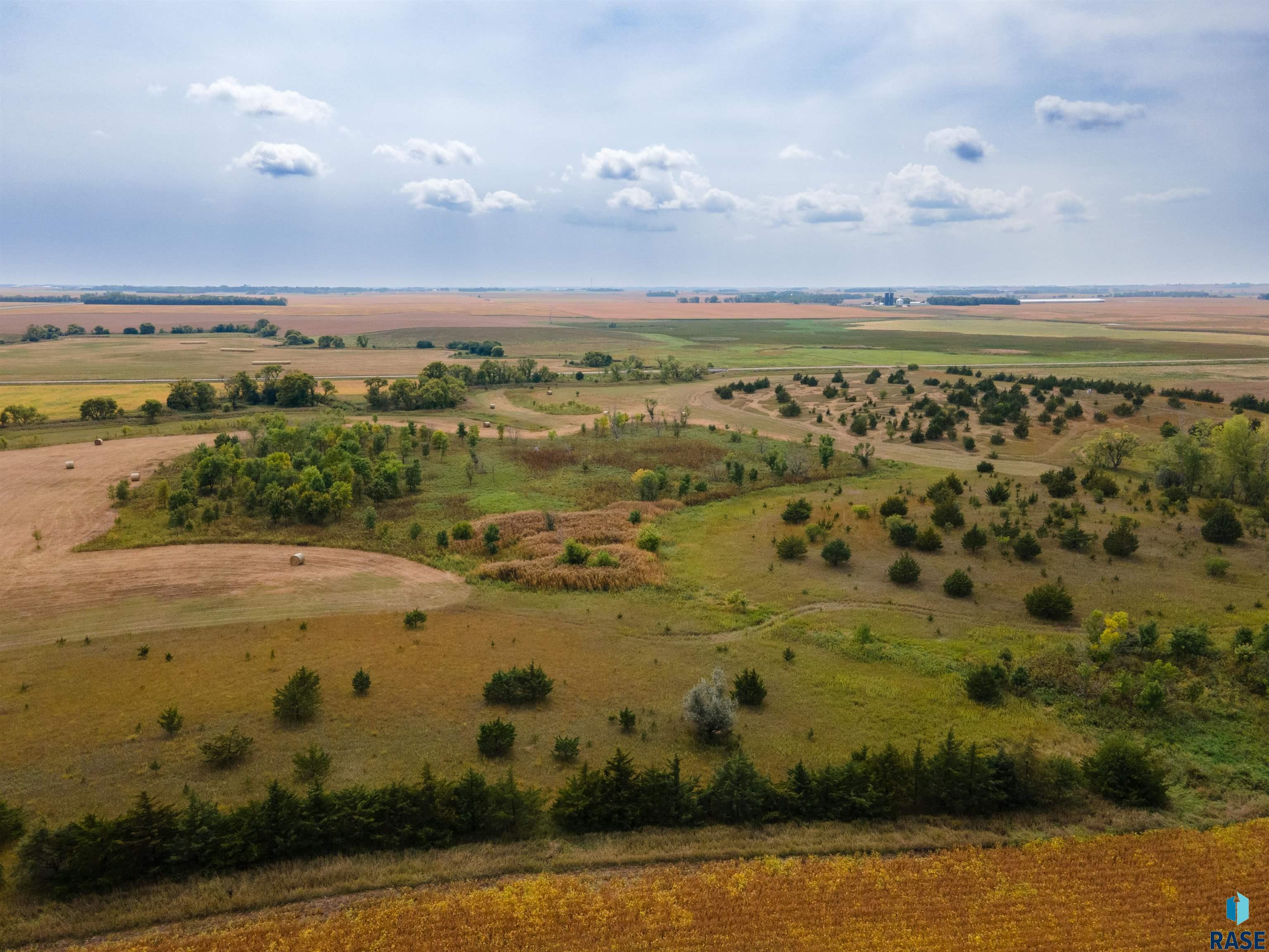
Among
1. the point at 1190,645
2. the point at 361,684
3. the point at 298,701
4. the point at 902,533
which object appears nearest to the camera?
the point at 298,701

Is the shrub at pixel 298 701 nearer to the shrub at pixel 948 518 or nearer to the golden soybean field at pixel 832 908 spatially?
the golden soybean field at pixel 832 908

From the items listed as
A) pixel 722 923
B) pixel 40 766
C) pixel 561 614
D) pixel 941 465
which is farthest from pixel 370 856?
pixel 941 465

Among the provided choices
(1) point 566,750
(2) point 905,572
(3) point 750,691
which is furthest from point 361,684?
(2) point 905,572

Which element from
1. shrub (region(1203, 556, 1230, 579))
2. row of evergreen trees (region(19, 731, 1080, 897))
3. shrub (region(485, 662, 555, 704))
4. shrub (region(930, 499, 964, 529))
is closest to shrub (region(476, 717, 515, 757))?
row of evergreen trees (region(19, 731, 1080, 897))

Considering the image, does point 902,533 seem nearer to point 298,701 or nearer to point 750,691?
point 750,691

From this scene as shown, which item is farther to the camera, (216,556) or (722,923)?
(216,556)

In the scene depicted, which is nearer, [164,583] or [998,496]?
[164,583]

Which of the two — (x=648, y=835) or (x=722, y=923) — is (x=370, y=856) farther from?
(x=722, y=923)
